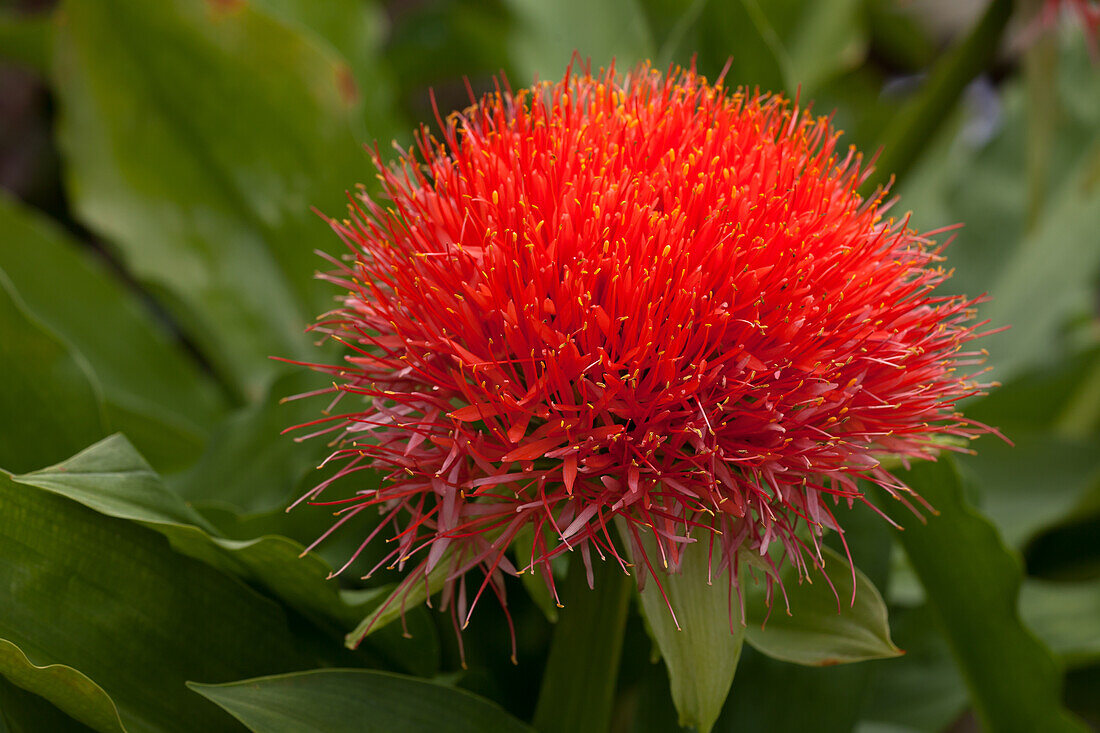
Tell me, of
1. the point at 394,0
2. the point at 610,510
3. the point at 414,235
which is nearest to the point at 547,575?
the point at 610,510

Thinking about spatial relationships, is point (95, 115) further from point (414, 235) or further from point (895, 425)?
point (895, 425)

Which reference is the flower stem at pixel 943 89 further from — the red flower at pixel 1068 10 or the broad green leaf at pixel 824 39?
the broad green leaf at pixel 824 39

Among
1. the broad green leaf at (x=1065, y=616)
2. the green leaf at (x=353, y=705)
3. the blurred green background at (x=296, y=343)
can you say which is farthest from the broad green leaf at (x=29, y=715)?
the broad green leaf at (x=1065, y=616)

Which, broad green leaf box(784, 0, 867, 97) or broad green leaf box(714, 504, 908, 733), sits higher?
broad green leaf box(784, 0, 867, 97)

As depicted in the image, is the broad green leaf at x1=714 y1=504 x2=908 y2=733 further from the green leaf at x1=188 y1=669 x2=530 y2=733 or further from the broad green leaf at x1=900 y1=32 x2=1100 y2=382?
the broad green leaf at x1=900 y1=32 x2=1100 y2=382

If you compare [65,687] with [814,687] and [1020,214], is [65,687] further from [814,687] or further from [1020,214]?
[1020,214]

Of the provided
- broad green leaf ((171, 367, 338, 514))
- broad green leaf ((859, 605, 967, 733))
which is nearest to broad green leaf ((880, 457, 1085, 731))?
broad green leaf ((859, 605, 967, 733))
